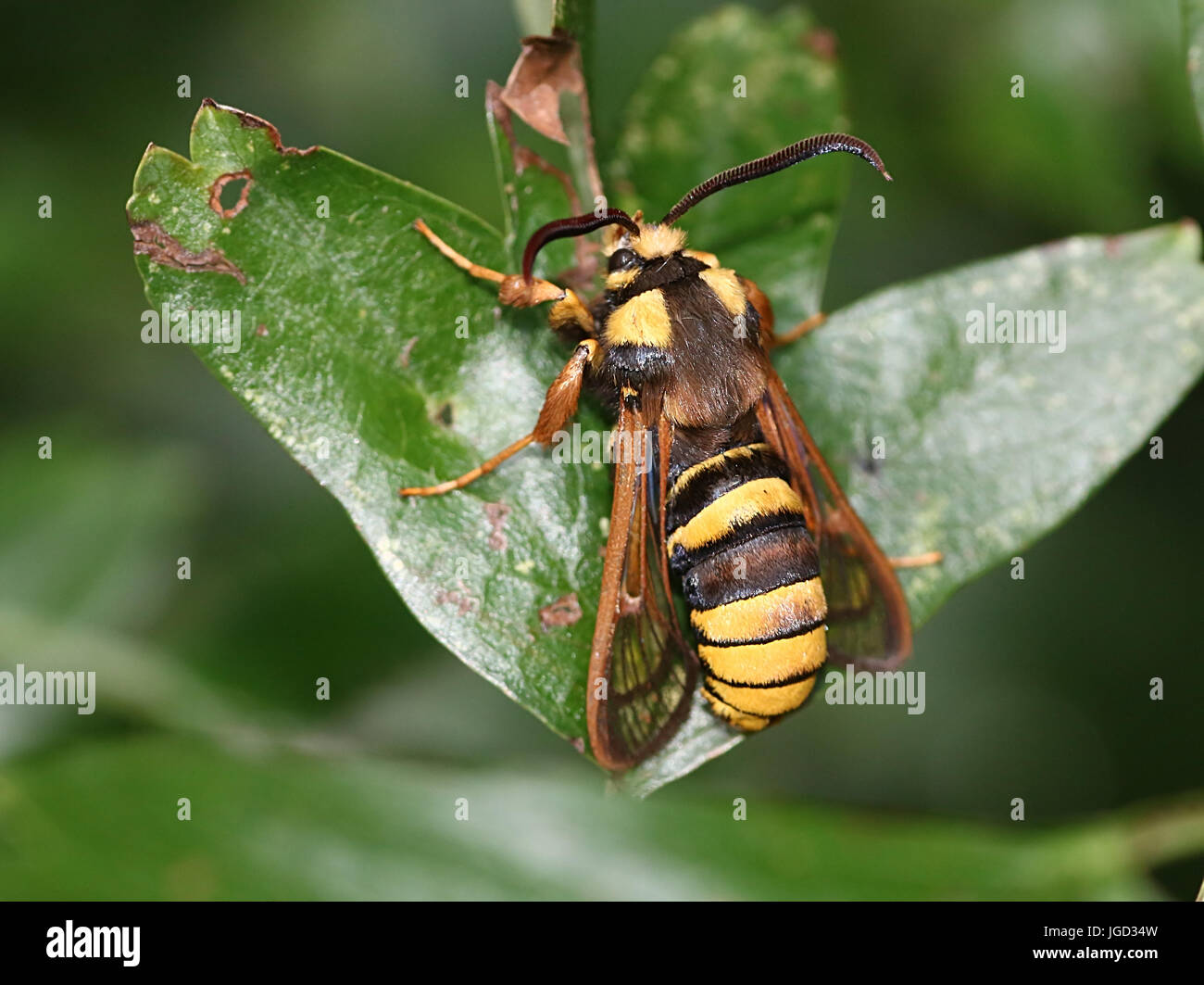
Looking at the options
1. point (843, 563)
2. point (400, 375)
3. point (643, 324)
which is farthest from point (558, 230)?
point (843, 563)

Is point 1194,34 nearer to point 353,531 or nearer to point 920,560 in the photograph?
point 920,560

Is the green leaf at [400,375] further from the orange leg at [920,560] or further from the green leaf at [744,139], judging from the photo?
the orange leg at [920,560]

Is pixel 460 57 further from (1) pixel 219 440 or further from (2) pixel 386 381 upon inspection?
(2) pixel 386 381

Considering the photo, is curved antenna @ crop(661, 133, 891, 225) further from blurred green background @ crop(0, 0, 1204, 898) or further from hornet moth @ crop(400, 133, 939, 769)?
blurred green background @ crop(0, 0, 1204, 898)

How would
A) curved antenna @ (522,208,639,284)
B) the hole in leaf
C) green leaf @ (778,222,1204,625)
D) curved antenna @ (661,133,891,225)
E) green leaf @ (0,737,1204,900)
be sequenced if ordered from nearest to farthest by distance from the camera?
the hole in leaf < curved antenna @ (522,208,639,284) < curved antenna @ (661,133,891,225) < green leaf @ (778,222,1204,625) < green leaf @ (0,737,1204,900)

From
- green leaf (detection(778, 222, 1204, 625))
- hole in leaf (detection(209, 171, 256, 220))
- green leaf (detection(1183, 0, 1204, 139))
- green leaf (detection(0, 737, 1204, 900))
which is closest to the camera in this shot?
hole in leaf (detection(209, 171, 256, 220))

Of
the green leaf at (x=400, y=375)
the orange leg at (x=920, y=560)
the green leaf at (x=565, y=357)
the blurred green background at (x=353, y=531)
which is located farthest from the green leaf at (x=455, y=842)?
the orange leg at (x=920, y=560)

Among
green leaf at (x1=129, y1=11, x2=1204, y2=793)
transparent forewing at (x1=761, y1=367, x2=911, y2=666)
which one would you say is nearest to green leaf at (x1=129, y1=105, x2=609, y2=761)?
green leaf at (x1=129, y1=11, x2=1204, y2=793)
